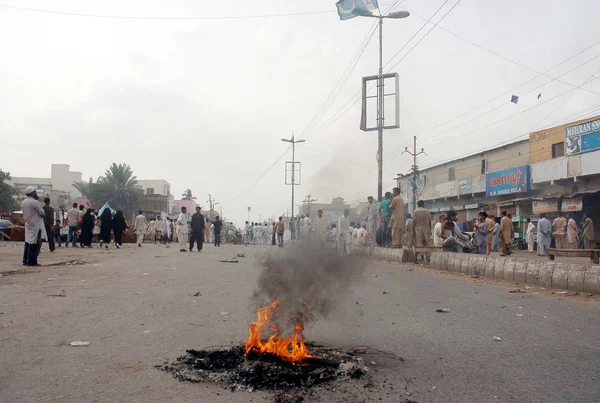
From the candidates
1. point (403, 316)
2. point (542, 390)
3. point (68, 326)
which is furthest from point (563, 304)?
point (68, 326)

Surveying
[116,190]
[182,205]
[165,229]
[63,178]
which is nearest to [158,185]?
[182,205]

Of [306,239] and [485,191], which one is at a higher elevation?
→ [485,191]

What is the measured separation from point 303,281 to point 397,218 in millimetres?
12367

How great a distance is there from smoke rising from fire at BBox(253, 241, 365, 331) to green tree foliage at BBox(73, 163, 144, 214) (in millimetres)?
59251

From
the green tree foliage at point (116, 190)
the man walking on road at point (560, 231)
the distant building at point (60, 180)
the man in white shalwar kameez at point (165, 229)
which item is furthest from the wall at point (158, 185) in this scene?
the man walking on road at point (560, 231)

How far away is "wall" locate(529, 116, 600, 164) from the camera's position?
102 ft

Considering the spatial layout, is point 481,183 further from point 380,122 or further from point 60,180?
point 60,180

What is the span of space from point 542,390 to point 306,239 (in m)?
2.83

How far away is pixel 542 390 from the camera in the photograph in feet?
11.2

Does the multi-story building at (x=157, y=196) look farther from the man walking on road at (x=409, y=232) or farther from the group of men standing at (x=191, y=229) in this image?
the man walking on road at (x=409, y=232)

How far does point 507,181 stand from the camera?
115 feet

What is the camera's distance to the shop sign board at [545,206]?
1118 inches

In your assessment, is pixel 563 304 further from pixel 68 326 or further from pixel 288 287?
pixel 68 326

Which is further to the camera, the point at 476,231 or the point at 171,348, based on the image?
the point at 476,231
